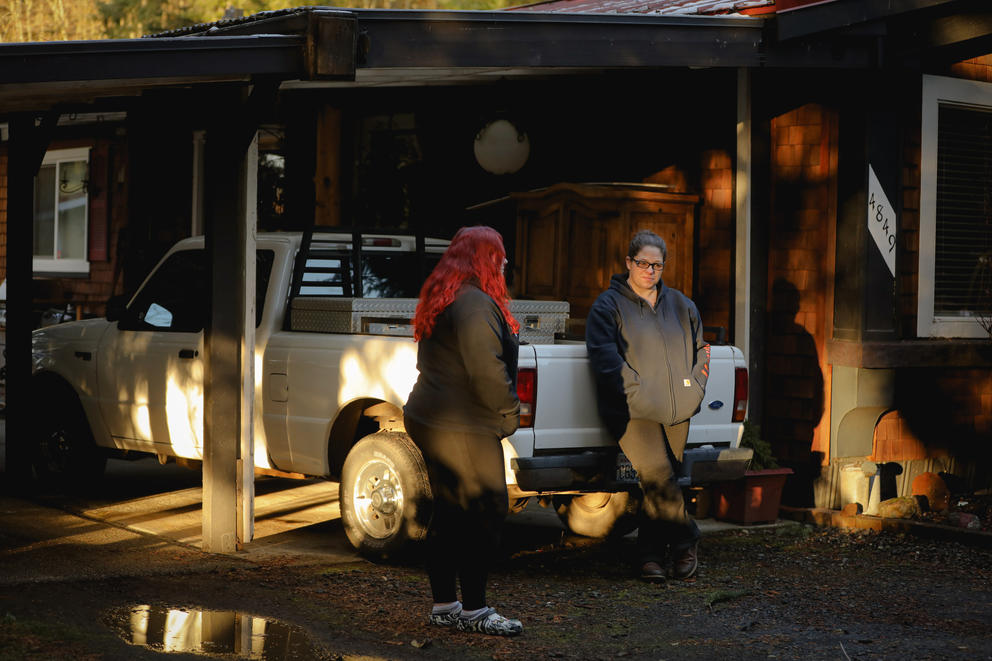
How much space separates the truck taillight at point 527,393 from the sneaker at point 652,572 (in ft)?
3.46

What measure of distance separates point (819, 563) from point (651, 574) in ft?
4.40

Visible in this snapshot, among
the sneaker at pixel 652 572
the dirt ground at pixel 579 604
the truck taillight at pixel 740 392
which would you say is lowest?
the dirt ground at pixel 579 604

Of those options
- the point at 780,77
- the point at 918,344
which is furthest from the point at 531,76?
the point at 918,344

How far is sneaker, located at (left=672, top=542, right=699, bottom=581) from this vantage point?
7.41m

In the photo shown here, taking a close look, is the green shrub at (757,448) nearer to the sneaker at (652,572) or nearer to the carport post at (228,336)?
the sneaker at (652,572)

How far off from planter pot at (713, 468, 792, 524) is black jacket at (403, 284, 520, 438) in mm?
3503

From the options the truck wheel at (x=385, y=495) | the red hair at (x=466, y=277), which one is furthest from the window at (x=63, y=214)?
the red hair at (x=466, y=277)

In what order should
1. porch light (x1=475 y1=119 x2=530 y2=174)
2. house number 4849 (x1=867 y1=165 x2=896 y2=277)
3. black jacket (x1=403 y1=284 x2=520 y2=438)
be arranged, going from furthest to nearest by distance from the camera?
porch light (x1=475 y1=119 x2=530 y2=174) → house number 4849 (x1=867 y1=165 x2=896 y2=277) → black jacket (x1=403 y1=284 x2=520 y2=438)

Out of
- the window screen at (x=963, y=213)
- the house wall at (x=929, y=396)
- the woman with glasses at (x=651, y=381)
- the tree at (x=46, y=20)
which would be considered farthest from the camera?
the tree at (x=46, y=20)

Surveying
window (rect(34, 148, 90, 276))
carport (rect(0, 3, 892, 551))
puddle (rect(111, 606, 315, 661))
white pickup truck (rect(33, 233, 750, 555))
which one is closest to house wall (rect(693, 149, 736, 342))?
carport (rect(0, 3, 892, 551))

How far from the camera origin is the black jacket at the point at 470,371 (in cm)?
587

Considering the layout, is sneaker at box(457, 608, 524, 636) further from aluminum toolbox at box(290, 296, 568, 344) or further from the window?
the window

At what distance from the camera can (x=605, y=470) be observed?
24.0 ft

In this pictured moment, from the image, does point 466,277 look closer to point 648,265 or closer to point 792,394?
point 648,265
